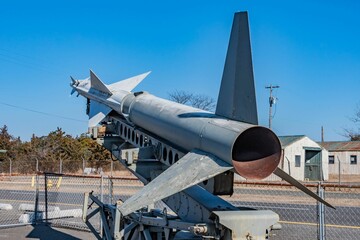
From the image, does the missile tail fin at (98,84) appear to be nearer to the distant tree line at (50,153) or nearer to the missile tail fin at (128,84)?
the missile tail fin at (128,84)

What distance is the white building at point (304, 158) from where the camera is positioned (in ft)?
125

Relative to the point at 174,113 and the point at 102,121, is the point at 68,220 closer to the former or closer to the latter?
the point at 102,121

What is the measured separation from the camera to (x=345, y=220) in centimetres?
1380

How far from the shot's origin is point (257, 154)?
15.9 feet

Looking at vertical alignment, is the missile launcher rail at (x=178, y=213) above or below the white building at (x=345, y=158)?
below

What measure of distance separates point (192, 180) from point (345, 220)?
10574 mm

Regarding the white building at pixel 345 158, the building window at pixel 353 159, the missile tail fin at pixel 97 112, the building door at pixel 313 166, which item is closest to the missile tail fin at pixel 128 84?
the missile tail fin at pixel 97 112

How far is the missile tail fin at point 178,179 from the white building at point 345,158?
124 feet

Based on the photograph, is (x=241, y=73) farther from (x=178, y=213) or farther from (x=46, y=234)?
(x=46, y=234)

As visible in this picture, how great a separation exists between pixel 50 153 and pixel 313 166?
24689 mm

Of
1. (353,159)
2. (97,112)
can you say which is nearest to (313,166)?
(353,159)

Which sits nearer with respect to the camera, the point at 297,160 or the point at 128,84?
the point at 128,84

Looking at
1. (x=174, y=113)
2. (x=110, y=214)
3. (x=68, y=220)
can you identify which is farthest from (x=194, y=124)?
(x=68, y=220)

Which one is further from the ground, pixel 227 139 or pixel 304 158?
pixel 304 158
